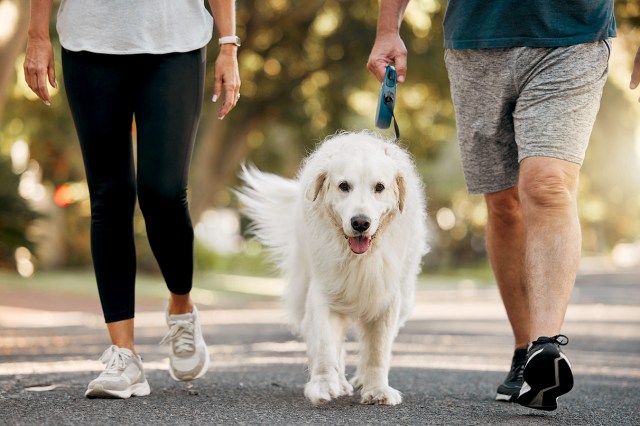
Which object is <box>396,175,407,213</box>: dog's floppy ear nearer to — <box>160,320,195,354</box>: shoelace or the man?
the man

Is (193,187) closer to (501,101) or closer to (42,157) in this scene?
(42,157)

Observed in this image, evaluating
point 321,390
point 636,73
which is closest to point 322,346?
point 321,390

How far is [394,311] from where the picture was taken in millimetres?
4824

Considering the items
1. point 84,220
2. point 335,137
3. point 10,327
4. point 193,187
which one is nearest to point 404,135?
point 193,187

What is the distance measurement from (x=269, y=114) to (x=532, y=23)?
17.2m

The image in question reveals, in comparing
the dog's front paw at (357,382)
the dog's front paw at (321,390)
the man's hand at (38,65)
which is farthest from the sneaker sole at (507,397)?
the man's hand at (38,65)

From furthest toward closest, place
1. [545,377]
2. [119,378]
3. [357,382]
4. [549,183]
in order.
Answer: [357,382] → [119,378] → [549,183] → [545,377]

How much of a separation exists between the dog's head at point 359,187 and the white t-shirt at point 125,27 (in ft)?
2.67

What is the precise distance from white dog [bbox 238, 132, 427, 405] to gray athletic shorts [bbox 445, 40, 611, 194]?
37 centimetres

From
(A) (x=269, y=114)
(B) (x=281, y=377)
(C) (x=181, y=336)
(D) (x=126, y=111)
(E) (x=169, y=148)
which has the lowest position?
(B) (x=281, y=377)

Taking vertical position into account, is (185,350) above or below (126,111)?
below

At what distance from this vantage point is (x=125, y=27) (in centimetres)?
445

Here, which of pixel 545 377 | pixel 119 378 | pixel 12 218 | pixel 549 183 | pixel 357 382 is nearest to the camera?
pixel 545 377

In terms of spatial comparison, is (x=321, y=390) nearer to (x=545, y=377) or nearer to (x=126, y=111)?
(x=545, y=377)
